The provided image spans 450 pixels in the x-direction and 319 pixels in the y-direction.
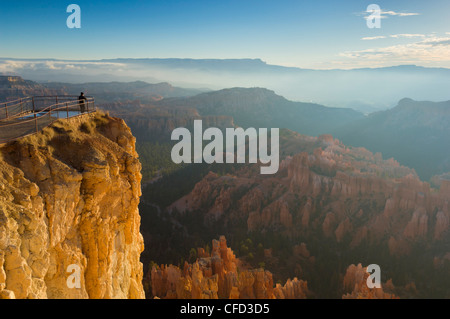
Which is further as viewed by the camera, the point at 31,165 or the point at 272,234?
the point at 272,234

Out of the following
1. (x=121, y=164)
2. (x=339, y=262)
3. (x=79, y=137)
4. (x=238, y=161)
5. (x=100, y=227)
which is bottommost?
(x=339, y=262)

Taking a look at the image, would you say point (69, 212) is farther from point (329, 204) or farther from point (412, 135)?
point (412, 135)

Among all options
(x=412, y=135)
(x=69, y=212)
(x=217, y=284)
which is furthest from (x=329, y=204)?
(x=412, y=135)

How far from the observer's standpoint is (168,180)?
2504 inches

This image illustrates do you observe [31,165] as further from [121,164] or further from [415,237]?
[415,237]

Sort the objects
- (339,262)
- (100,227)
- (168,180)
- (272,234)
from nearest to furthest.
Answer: (100,227)
(339,262)
(272,234)
(168,180)

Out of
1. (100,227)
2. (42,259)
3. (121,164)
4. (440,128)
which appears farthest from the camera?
(440,128)

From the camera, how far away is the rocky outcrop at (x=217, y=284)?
23.9m

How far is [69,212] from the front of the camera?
9.20m

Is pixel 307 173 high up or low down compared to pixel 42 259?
down

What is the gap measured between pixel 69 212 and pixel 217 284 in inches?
753

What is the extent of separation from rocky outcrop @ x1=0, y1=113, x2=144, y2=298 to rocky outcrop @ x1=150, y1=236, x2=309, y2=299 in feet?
39.0
